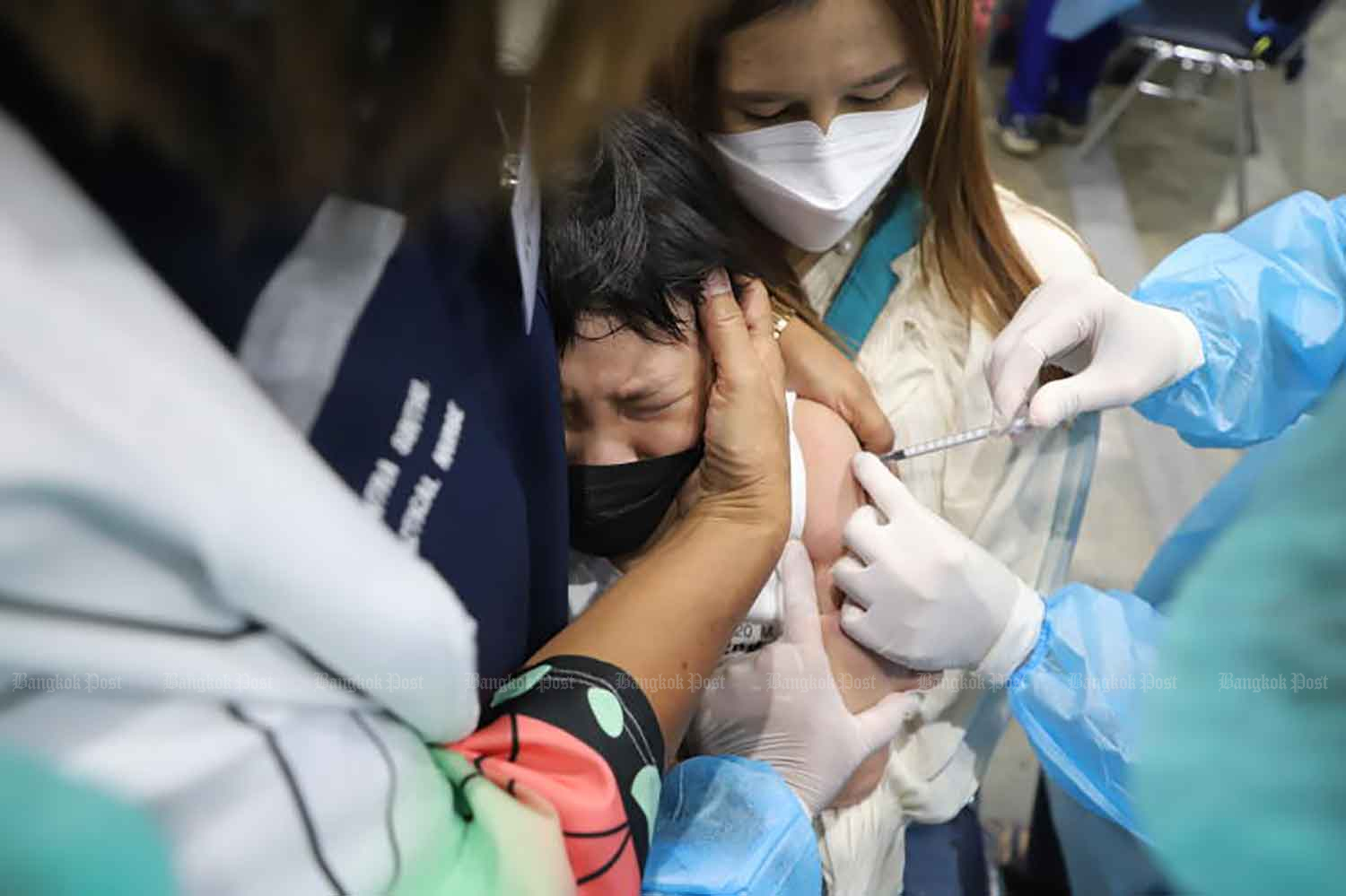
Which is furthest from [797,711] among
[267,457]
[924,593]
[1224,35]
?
[1224,35]

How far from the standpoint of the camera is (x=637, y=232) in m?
1.01

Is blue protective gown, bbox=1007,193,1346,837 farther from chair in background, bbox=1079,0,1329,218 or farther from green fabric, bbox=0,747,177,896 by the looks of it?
chair in background, bbox=1079,0,1329,218

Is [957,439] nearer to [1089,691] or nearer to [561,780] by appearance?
[1089,691]

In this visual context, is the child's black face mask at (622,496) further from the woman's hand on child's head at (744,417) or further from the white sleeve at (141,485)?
the white sleeve at (141,485)

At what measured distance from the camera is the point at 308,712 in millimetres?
455

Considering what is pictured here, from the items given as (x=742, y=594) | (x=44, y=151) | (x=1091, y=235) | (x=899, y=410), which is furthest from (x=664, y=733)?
(x=1091, y=235)

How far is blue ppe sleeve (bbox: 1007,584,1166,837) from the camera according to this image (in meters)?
1.02

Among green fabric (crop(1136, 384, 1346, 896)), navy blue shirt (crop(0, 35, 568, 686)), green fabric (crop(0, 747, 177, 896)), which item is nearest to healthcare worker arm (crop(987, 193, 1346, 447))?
navy blue shirt (crop(0, 35, 568, 686))

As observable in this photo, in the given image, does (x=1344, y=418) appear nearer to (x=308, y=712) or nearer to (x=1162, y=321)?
(x=308, y=712)

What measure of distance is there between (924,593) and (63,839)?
2.97 feet

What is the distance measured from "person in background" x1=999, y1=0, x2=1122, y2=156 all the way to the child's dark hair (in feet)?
8.18

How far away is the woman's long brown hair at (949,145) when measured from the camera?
1.04m

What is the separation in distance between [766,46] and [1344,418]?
2.57ft

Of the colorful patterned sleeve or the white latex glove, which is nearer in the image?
the colorful patterned sleeve
